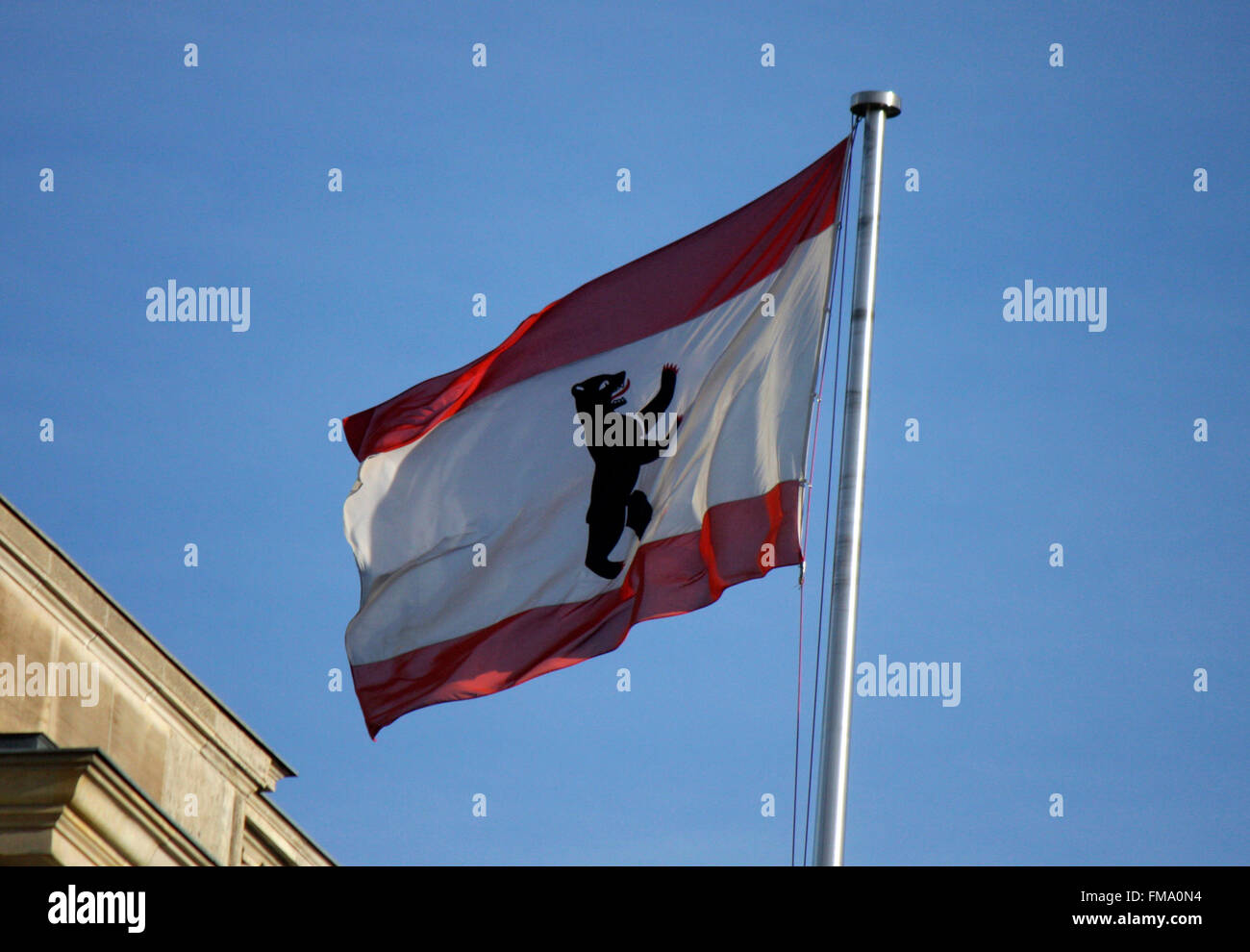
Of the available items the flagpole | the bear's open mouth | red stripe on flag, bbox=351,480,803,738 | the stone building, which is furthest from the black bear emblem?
the stone building

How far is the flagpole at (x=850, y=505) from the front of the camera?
1128 centimetres

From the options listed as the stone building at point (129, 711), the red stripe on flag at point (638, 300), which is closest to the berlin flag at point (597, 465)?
the red stripe on flag at point (638, 300)

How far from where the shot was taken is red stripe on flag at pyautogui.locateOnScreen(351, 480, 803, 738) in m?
12.7

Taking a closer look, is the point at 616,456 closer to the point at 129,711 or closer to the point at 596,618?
the point at 596,618

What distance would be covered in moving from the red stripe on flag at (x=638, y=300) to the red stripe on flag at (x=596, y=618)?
1.83 metres

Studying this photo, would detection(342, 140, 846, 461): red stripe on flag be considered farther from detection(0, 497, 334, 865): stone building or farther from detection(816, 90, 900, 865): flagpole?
detection(0, 497, 334, 865): stone building

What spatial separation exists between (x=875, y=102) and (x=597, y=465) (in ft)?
10.7

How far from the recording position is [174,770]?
65.1 feet

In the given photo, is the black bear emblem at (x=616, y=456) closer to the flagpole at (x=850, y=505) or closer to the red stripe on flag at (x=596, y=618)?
the red stripe on flag at (x=596, y=618)

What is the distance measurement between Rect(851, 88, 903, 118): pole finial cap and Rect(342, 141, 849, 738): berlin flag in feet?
1.27

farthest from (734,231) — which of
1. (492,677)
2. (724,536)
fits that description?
(492,677)

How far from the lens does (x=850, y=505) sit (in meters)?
12.0
